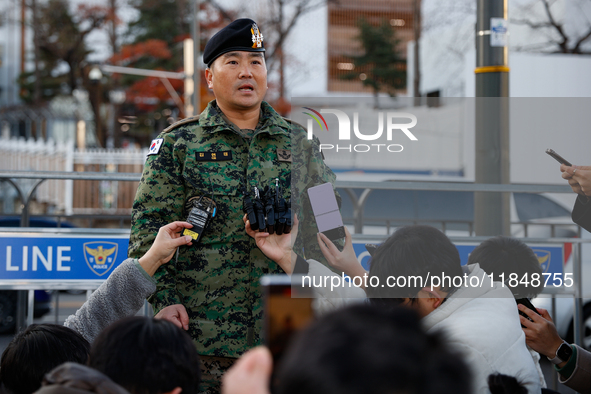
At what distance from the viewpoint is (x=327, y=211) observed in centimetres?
221

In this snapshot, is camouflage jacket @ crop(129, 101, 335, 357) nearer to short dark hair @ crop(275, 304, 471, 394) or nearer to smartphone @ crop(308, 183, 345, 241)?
smartphone @ crop(308, 183, 345, 241)

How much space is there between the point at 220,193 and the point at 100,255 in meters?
1.88

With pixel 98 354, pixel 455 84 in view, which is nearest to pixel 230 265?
pixel 98 354

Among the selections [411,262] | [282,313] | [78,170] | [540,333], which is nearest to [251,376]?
[282,313]

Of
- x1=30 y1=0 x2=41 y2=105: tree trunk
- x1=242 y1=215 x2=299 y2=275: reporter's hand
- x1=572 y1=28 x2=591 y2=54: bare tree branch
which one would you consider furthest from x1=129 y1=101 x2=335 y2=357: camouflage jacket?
x1=30 y1=0 x2=41 y2=105: tree trunk

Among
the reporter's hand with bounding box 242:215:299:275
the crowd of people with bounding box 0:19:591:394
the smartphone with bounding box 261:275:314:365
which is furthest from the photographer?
the reporter's hand with bounding box 242:215:299:275

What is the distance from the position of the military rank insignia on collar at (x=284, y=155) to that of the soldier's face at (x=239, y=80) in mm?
227

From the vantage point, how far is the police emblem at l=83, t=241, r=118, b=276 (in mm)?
4102

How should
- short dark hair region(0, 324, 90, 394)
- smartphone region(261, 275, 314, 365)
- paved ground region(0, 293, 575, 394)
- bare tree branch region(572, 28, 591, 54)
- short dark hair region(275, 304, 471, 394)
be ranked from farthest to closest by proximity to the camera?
paved ground region(0, 293, 575, 394), bare tree branch region(572, 28, 591, 54), short dark hair region(0, 324, 90, 394), smartphone region(261, 275, 314, 365), short dark hair region(275, 304, 471, 394)

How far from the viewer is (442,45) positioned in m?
16.8

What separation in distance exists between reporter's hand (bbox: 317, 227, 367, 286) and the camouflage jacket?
1.45 ft

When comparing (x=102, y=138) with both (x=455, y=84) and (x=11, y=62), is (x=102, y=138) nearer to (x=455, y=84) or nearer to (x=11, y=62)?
(x=11, y=62)

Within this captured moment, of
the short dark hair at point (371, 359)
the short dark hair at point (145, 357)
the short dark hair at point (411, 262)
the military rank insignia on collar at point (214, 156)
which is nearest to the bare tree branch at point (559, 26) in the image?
the military rank insignia on collar at point (214, 156)

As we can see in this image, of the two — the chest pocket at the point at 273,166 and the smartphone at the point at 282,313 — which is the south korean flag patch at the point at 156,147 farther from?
the smartphone at the point at 282,313
